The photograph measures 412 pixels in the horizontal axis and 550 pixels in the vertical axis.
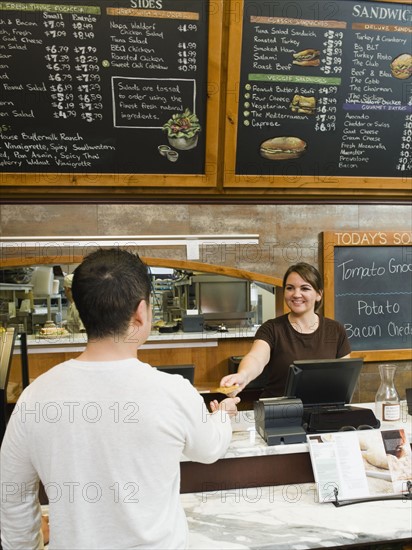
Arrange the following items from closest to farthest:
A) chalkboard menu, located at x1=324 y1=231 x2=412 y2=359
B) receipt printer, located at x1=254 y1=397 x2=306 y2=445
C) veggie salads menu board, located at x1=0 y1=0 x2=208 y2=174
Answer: receipt printer, located at x1=254 y1=397 x2=306 y2=445 → veggie salads menu board, located at x1=0 y1=0 x2=208 y2=174 → chalkboard menu, located at x1=324 y1=231 x2=412 y2=359

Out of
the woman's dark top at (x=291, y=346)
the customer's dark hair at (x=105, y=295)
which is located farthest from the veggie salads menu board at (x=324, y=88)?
the customer's dark hair at (x=105, y=295)

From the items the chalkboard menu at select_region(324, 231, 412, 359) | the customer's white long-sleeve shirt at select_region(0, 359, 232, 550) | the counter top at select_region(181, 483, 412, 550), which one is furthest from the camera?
the chalkboard menu at select_region(324, 231, 412, 359)

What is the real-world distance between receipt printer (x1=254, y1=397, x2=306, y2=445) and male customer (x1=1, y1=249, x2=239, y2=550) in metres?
0.68

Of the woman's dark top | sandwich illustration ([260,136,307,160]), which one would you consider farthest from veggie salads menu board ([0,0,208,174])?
the woman's dark top

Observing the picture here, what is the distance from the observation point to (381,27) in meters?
2.81

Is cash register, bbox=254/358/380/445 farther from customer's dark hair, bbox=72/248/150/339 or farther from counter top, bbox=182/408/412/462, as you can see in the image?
customer's dark hair, bbox=72/248/150/339

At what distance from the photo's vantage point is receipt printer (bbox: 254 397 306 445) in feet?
5.52

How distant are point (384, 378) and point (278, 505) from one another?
62cm

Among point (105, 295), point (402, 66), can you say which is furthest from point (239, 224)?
point (105, 295)

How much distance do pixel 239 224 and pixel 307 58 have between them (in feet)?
3.37

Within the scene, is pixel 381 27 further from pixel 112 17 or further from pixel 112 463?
pixel 112 463

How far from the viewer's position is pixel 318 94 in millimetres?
2873

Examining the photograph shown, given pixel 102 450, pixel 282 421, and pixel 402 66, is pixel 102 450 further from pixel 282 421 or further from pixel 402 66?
pixel 402 66

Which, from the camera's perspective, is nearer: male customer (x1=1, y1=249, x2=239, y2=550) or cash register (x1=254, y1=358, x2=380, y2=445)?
male customer (x1=1, y1=249, x2=239, y2=550)
